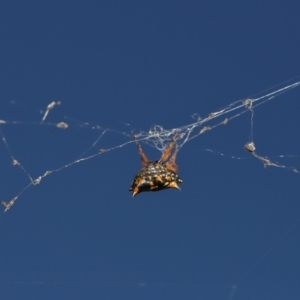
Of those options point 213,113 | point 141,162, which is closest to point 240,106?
point 213,113

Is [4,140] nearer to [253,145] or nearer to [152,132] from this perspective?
[152,132]

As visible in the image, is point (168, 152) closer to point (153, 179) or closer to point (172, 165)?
point (172, 165)

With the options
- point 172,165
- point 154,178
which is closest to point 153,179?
point 154,178

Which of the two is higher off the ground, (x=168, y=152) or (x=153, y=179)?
(x=168, y=152)

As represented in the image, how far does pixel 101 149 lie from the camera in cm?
772

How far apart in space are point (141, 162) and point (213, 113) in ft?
3.73

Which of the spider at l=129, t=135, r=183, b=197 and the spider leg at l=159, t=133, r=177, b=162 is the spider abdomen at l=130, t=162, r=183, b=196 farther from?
the spider leg at l=159, t=133, r=177, b=162

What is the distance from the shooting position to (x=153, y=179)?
7.07 m

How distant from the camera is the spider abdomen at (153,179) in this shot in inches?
278

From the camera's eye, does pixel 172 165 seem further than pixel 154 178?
Yes

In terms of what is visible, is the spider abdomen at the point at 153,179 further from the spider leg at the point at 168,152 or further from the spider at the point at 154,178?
the spider leg at the point at 168,152

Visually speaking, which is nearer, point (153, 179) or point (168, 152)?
point (153, 179)

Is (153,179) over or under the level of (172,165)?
under

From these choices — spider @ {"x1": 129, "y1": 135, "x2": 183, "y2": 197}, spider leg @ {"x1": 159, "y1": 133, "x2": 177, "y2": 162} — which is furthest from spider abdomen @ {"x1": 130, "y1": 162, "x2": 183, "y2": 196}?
spider leg @ {"x1": 159, "y1": 133, "x2": 177, "y2": 162}
